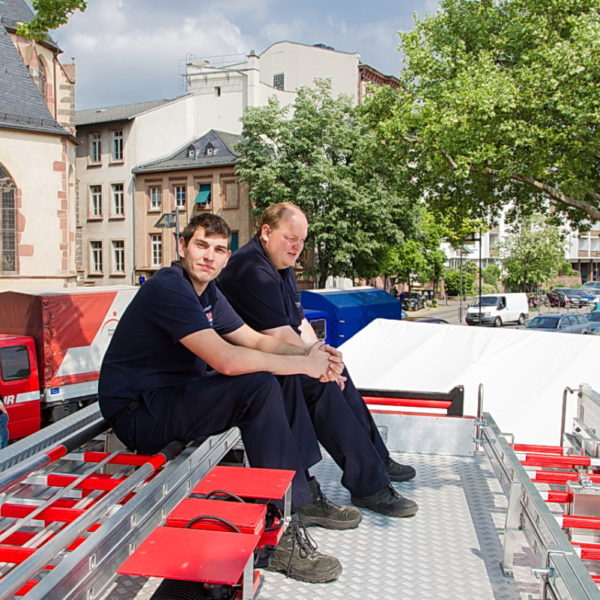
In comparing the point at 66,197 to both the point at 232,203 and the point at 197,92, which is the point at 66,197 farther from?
the point at 197,92

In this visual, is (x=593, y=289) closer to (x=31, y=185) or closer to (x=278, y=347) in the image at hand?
(x=31, y=185)

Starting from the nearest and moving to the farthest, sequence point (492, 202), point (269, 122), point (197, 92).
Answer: point (492, 202) < point (269, 122) < point (197, 92)

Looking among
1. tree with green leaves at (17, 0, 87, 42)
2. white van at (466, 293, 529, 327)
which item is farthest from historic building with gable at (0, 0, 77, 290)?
tree with green leaves at (17, 0, 87, 42)

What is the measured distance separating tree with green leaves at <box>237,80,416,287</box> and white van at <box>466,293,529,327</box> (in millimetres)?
6787

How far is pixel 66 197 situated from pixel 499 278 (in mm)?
47308

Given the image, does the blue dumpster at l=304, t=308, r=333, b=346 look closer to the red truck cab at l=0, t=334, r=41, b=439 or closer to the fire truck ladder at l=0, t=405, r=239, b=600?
the red truck cab at l=0, t=334, r=41, b=439

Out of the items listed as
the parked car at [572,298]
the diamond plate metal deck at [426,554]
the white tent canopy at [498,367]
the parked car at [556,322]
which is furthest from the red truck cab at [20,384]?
the parked car at [572,298]

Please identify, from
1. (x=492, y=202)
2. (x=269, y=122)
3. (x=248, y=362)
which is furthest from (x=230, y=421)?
(x=269, y=122)

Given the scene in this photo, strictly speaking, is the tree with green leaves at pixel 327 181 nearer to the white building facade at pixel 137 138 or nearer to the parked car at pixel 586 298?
the white building facade at pixel 137 138

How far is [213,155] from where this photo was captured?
159 feet

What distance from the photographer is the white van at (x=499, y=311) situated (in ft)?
139

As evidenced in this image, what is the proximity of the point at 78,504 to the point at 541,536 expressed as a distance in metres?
1.63

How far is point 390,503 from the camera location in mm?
3312

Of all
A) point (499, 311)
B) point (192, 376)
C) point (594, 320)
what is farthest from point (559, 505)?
point (499, 311)
